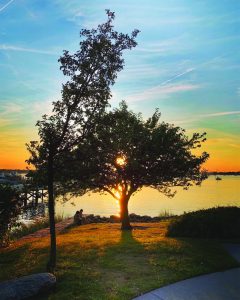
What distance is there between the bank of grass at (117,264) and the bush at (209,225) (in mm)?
1497

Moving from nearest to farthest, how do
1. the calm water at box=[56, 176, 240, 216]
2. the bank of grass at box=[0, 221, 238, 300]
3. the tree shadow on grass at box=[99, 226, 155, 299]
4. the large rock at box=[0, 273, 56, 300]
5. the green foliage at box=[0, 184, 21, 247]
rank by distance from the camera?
the large rock at box=[0, 273, 56, 300] < the tree shadow on grass at box=[99, 226, 155, 299] < the bank of grass at box=[0, 221, 238, 300] < the green foliage at box=[0, 184, 21, 247] < the calm water at box=[56, 176, 240, 216]

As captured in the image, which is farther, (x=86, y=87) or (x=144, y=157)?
(x=144, y=157)

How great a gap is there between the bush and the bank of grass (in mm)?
1497

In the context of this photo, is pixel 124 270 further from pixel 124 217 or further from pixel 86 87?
pixel 124 217

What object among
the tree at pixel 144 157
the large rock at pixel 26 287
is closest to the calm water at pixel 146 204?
the tree at pixel 144 157

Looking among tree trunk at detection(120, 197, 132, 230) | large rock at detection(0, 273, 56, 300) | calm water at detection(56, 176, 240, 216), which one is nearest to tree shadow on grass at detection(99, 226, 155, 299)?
large rock at detection(0, 273, 56, 300)

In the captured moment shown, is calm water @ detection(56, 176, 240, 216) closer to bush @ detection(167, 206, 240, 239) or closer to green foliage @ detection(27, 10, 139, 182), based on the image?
bush @ detection(167, 206, 240, 239)

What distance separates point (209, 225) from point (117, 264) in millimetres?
7475

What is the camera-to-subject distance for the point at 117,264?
13.6 m

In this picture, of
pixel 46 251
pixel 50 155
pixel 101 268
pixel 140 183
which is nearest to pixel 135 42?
pixel 50 155

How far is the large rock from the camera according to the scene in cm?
1022

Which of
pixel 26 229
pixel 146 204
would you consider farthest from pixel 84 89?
pixel 146 204

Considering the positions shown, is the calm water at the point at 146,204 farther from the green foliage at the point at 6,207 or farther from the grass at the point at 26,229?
the green foliage at the point at 6,207

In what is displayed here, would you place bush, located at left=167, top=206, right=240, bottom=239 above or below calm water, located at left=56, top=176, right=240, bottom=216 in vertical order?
below
